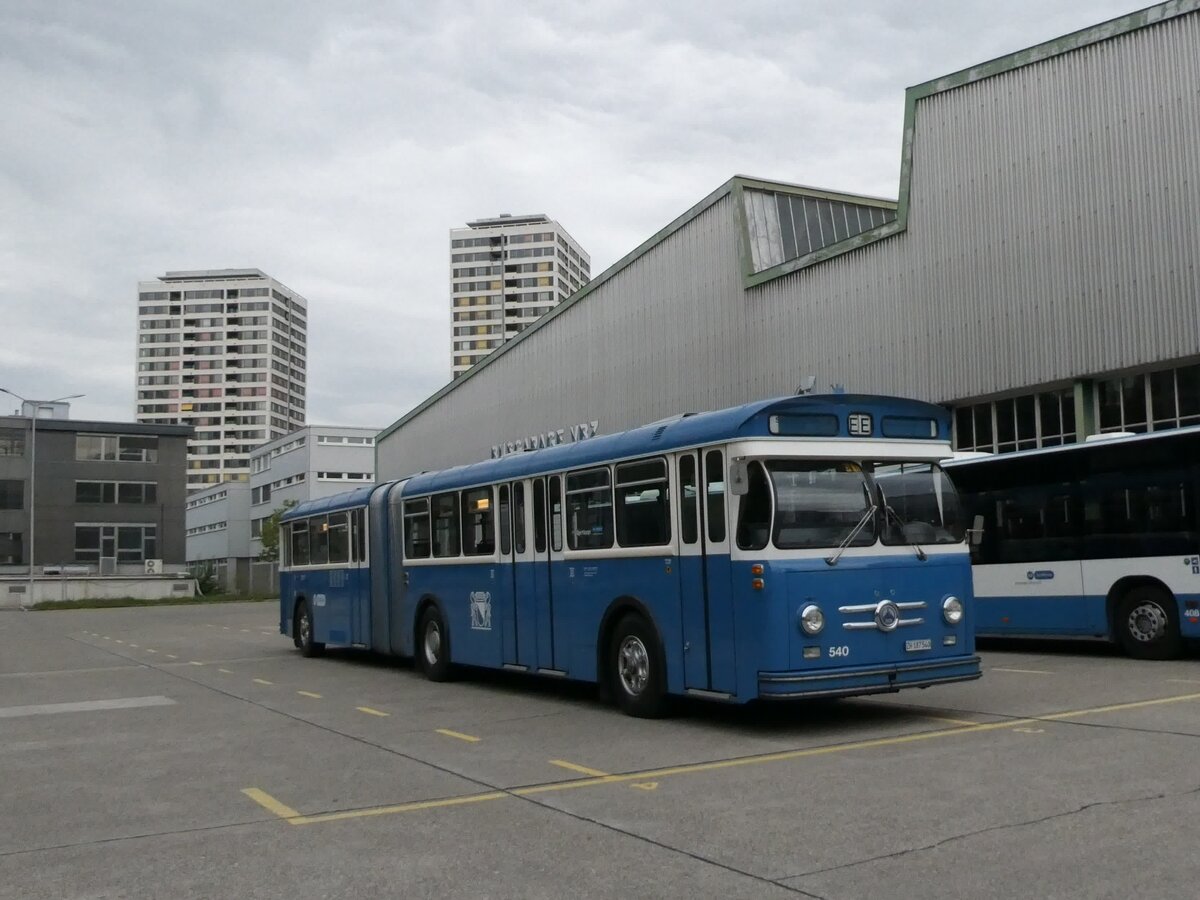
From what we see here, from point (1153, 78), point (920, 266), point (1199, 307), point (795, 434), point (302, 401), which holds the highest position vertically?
point (302, 401)

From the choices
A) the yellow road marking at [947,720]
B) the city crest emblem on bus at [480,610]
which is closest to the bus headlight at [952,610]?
the yellow road marking at [947,720]

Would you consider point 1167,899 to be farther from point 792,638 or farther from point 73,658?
point 73,658

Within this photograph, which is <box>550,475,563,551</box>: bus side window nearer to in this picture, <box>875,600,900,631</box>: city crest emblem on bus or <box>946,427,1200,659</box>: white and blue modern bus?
<box>875,600,900,631</box>: city crest emblem on bus

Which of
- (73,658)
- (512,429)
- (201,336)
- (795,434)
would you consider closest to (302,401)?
(201,336)

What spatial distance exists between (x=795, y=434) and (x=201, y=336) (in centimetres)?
17531

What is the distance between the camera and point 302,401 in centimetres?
18562

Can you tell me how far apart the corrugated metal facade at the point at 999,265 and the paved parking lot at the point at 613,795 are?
10.6 metres

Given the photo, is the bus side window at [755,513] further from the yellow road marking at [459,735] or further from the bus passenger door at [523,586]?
the bus passenger door at [523,586]

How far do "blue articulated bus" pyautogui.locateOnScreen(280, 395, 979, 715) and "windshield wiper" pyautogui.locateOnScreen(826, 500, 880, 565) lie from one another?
0.02m

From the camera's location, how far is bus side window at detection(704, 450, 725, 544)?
35.2 ft

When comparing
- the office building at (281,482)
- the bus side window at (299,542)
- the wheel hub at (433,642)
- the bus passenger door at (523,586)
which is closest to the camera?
the bus passenger door at (523,586)

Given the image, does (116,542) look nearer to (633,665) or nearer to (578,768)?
(633,665)

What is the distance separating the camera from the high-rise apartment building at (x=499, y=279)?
518 feet

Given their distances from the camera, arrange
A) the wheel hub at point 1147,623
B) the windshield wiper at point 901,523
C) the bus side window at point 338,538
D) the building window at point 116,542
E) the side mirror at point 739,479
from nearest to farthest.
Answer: the side mirror at point 739,479 → the windshield wiper at point 901,523 → the wheel hub at point 1147,623 → the bus side window at point 338,538 → the building window at point 116,542
